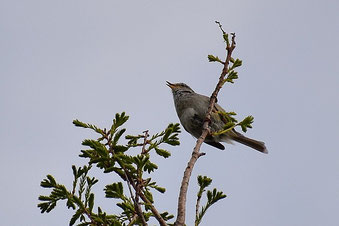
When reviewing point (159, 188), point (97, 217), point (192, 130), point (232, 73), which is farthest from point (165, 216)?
point (192, 130)

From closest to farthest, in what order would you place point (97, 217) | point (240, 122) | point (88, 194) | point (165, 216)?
point (97, 217)
point (88, 194)
point (165, 216)
point (240, 122)

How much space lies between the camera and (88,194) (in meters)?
3.23

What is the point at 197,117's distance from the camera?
7551 mm

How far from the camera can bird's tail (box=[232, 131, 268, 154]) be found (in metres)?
7.89

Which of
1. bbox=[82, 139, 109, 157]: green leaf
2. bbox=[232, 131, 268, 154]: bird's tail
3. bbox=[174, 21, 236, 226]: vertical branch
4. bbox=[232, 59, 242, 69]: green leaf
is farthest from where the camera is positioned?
bbox=[232, 131, 268, 154]: bird's tail

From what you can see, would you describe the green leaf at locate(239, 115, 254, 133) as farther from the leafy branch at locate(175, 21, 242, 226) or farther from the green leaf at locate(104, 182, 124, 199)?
the green leaf at locate(104, 182, 124, 199)

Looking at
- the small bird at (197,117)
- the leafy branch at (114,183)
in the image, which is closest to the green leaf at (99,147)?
the leafy branch at (114,183)

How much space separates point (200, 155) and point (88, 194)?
0.78m

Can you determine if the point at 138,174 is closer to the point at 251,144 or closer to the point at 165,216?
the point at 165,216

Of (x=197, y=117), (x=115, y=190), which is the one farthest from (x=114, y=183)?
(x=197, y=117)

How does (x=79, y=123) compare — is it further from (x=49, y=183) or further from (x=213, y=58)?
(x=213, y=58)

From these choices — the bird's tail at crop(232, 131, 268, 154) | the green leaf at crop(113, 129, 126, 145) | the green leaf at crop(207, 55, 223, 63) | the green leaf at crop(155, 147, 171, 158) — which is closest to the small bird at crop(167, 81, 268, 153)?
the bird's tail at crop(232, 131, 268, 154)

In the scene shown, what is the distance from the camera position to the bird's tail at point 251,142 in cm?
789

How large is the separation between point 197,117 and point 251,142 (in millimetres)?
1038
